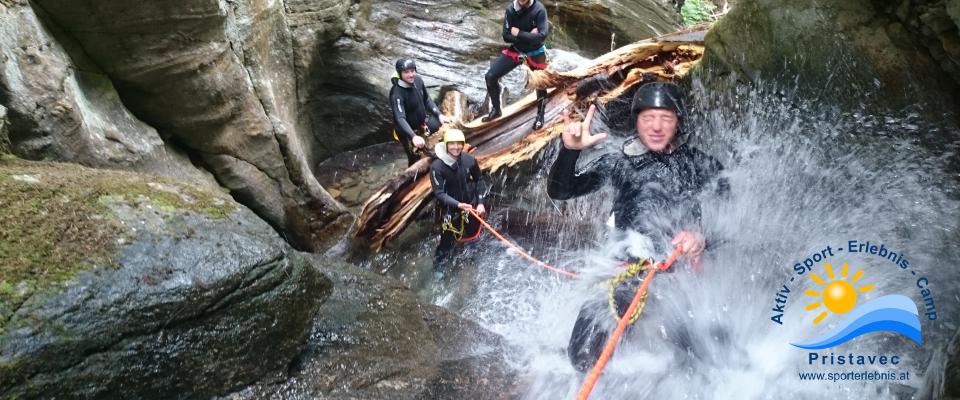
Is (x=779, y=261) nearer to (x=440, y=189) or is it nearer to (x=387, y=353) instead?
(x=387, y=353)

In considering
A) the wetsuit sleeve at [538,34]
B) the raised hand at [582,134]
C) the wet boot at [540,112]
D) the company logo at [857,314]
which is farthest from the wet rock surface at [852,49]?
the wetsuit sleeve at [538,34]

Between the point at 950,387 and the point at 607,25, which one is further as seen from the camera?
the point at 607,25

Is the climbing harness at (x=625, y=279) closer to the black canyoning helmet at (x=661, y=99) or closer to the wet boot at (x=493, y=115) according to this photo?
the black canyoning helmet at (x=661, y=99)

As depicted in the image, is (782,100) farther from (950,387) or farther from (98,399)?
(98,399)

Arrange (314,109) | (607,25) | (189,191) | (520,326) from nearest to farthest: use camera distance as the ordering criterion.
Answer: (189,191), (520,326), (314,109), (607,25)

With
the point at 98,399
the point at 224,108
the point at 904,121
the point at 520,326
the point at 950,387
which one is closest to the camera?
the point at 950,387

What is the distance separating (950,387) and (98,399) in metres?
3.62

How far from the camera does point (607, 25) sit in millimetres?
A: 11914

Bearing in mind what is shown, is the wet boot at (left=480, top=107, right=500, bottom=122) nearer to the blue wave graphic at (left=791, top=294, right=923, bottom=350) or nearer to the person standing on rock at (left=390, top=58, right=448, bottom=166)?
the person standing on rock at (left=390, top=58, right=448, bottom=166)

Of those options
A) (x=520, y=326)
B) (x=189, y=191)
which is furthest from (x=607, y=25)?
(x=189, y=191)

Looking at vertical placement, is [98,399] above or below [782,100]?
below

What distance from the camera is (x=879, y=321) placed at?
11.6 ft

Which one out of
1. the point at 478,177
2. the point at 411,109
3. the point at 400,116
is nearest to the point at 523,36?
the point at 411,109

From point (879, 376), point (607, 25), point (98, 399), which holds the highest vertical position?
point (607, 25)
